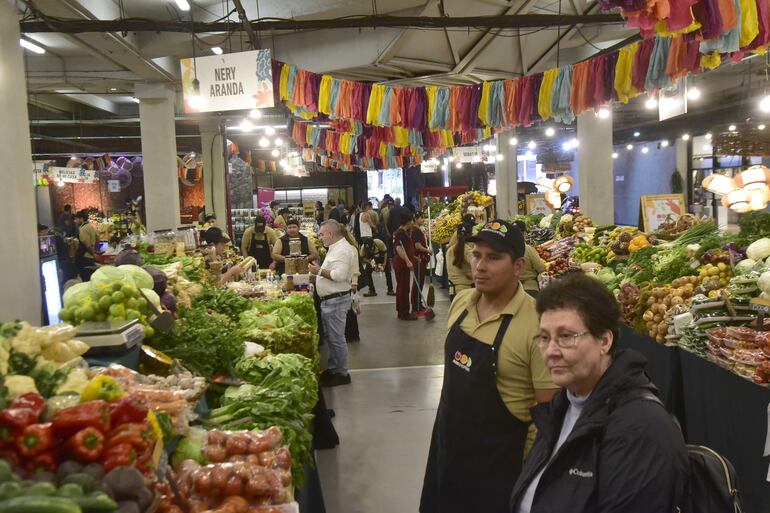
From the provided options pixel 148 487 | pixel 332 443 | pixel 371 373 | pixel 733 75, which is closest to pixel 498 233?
pixel 148 487

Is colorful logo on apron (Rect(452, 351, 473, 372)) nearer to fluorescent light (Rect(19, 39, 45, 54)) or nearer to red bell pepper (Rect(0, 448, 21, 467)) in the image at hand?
red bell pepper (Rect(0, 448, 21, 467))

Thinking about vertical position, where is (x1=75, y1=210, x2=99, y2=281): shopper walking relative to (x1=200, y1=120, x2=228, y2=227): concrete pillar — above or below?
below

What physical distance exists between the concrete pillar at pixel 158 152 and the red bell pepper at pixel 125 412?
34.5 feet

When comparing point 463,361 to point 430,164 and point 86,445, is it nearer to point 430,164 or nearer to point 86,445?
point 86,445

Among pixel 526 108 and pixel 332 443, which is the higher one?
pixel 526 108

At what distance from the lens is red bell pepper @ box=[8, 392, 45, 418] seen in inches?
73.6

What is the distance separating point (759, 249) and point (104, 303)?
5.06 meters

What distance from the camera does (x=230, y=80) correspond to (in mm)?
7082

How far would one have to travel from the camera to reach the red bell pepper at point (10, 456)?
1743 mm

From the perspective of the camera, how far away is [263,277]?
9.29 meters

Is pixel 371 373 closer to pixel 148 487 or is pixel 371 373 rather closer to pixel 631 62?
pixel 631 62

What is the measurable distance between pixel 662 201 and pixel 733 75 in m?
9.23

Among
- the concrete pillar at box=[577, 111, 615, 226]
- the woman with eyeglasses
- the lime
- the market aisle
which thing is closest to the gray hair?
the market aisle

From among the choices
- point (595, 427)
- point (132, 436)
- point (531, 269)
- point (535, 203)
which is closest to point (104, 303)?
point (132, 436)
